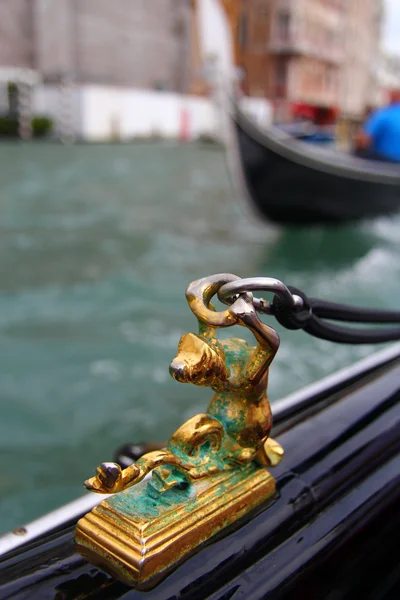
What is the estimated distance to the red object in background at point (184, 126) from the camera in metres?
13.3

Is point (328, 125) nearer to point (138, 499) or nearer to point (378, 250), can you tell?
point (378, 250)

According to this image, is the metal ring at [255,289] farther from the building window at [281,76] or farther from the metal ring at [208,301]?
the building window at [281,76]

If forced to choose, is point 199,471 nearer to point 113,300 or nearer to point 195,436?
point 195,436

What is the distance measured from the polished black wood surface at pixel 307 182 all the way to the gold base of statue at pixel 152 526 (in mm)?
3390

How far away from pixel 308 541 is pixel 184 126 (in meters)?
13.4

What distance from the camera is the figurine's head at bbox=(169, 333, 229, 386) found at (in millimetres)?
369

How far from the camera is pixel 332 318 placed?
1.87ft

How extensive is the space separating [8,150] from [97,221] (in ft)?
17.2

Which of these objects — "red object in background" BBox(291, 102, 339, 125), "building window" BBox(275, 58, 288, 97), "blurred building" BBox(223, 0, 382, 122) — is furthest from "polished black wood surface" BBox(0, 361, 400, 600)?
"building window" BBox(275, 58, 288, 97)

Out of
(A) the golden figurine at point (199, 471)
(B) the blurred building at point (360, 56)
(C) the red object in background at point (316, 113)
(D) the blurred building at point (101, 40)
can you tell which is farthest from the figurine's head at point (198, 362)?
(B) the blurred building at point (360, 56)

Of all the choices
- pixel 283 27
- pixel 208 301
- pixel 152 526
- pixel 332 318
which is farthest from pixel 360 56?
pixel 152 526

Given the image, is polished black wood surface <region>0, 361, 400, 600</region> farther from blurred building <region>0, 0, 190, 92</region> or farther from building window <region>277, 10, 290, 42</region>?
building window <region>277, 10, 290, 42</region>

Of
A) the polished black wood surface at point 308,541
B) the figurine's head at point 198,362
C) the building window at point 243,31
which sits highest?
the building window at point 243,31

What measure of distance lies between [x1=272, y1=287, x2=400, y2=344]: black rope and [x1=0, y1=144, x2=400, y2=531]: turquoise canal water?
0.88m
